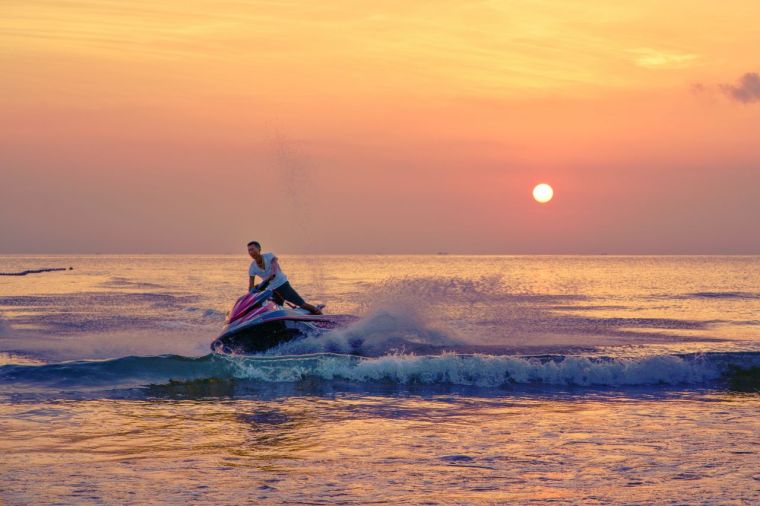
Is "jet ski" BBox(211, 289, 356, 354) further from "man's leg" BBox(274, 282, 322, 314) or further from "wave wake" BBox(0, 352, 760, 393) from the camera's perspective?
"wave wake" BBox(0, 352, 760, 393)

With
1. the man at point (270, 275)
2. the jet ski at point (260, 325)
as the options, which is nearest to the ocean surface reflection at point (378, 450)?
the jet ski at point (260, 325)

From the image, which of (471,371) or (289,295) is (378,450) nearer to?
(471,371)

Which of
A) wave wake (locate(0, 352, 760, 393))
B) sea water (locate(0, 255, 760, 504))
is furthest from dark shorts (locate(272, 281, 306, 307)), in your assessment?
wave wake (locate(0, 352, 760, 393))

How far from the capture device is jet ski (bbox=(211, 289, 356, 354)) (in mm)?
19938

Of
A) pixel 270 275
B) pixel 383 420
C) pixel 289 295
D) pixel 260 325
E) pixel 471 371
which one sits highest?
pixel 270 275

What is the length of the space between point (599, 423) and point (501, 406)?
2188 millimetres

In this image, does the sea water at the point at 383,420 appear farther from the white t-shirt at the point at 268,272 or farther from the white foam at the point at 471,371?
the white t-shirt at the point at 268,272

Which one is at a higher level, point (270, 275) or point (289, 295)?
point (270, 275)

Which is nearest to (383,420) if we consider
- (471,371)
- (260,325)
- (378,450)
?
(378,450)

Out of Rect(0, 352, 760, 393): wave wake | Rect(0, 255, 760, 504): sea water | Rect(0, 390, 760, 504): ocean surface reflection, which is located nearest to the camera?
Rect(0, 390, 760, 504): ocean surface reflection

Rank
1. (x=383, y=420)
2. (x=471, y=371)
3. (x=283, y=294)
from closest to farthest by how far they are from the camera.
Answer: (x=383, y=420) → (x=471, y=371) → (x=283, y=294)

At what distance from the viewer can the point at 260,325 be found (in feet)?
65.6

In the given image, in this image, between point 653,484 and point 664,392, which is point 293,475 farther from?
point 664,392

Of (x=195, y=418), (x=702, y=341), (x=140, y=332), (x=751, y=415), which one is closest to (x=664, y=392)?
(x=751, y=415)
